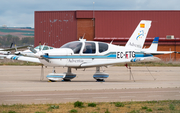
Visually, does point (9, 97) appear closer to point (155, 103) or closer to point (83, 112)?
point (83, 112)

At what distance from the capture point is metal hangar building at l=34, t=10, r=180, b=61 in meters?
41.1

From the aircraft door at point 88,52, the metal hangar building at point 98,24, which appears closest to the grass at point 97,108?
the aircraft door at point 88,52

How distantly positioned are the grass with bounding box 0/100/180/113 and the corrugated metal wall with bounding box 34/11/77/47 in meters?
33.6

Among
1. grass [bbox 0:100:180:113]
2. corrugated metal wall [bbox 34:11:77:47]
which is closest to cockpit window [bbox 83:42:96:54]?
grass [bbox 0:100:180:113]

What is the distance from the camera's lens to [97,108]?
7.76 metres

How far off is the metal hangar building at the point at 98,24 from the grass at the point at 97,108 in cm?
3271

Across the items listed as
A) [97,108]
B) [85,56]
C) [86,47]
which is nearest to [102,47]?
[86,47]

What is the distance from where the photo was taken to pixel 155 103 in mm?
8555

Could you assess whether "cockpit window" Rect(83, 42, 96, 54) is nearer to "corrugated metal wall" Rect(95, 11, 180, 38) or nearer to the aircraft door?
the aircraft door

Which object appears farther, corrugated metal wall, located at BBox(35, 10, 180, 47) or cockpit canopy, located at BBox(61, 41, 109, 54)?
corrugated metal wall, located at BBox(35, 10, 180, 47)

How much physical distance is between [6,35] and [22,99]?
103808 mm

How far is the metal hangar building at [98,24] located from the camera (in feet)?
135

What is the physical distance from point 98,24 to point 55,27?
604 centimetres

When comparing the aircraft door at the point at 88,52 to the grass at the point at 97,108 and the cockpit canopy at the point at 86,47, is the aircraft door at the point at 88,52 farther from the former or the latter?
the grass at the point at 97,108
